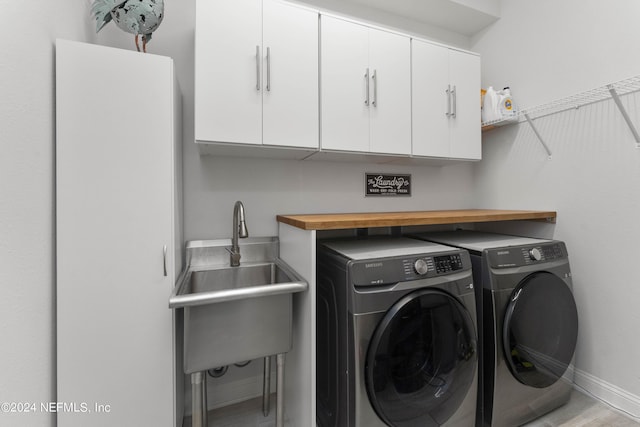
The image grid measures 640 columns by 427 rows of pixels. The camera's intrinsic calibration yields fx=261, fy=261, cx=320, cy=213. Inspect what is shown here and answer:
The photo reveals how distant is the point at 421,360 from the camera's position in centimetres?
119

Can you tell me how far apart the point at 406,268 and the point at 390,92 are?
1.15 meters

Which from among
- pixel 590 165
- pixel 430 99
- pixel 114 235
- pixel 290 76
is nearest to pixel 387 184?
pixel 430 99

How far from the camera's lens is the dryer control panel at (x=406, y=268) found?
1.13 m

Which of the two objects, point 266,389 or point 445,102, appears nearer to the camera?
point 266,389

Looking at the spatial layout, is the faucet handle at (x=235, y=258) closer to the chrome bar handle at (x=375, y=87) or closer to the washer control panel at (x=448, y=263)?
the washer control panel at (x=448, y=263)

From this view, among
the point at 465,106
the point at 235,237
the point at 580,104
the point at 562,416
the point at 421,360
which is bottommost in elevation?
the point at 562,416

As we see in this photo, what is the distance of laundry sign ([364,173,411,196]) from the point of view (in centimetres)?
206

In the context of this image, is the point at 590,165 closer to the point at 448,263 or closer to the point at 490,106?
the point at 490,106

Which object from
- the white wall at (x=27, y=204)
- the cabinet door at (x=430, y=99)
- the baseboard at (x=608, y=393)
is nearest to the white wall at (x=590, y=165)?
the baseboard at (x=608, y=393)

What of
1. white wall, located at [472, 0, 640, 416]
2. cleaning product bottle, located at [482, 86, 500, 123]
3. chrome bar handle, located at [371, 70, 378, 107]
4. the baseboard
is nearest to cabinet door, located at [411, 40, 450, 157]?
chrome bar handle, located at [371, 70, 378, 107]

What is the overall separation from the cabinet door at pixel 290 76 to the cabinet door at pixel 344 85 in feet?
0.20

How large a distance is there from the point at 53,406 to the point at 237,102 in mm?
1509

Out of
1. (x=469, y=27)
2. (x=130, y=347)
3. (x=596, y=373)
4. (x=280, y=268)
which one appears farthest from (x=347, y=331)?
(x=469, y=27)

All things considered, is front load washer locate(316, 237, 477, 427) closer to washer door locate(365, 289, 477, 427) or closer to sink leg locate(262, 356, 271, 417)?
washer door locate(365, 289, 477, 427)
